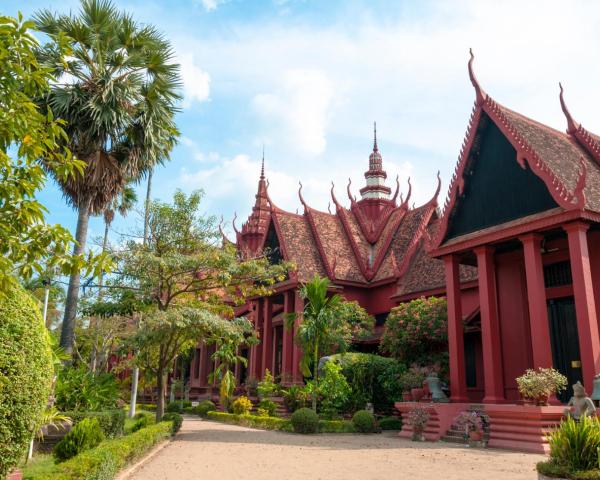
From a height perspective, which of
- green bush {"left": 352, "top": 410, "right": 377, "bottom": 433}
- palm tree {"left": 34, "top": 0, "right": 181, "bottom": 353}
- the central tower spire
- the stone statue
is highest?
the central tower spire

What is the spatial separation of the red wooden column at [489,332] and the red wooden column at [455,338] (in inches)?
28.7

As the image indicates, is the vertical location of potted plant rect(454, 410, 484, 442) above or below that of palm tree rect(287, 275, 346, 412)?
below

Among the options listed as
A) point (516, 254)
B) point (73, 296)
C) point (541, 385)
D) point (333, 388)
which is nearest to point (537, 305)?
point (541, 385)

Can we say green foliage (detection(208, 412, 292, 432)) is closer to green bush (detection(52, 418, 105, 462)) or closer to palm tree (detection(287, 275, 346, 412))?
palm tree (detection(287, 275, 346, 412))

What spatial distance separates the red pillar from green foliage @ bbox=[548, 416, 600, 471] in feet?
63.7

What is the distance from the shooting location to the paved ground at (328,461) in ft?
26.8

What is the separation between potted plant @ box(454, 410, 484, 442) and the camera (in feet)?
38.9

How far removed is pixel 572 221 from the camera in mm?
11992

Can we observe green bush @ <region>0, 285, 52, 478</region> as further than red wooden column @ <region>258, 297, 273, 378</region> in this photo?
No

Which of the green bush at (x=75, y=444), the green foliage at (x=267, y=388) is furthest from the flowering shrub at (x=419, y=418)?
the green foliage at (x=267, y=388)

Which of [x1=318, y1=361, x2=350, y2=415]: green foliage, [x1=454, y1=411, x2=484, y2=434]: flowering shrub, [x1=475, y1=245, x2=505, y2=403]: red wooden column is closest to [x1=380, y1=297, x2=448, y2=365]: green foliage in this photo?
[x1=318, y1=361, x2=350, y2=415]: green foliage

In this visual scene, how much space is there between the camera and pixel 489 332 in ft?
44.4

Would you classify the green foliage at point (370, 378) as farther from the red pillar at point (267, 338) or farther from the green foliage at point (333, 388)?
the red pillar at point (267, 338)

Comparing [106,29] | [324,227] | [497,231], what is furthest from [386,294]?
[106,29]
